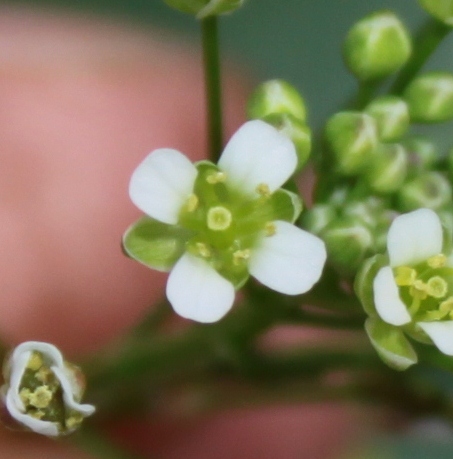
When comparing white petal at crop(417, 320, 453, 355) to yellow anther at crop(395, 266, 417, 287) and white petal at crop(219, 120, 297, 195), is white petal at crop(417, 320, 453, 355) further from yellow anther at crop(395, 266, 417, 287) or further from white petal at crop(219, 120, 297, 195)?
white petal at crop(219, 120, 297, 195)

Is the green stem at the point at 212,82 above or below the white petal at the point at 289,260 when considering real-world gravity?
above

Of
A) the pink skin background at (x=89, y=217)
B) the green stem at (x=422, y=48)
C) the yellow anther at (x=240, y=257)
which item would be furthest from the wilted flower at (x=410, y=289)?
the pink skin background at (x=89, y=217)

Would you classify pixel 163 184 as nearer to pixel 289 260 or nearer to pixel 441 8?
pixel 289 260

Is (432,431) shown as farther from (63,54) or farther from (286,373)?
(63,54)

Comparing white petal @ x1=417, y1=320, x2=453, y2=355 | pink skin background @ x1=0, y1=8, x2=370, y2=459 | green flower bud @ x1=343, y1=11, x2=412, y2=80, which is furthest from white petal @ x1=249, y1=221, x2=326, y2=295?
pink skin background @ x1=0, y1=8, x2=370, y2=459

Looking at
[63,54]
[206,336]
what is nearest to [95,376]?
[206,336]

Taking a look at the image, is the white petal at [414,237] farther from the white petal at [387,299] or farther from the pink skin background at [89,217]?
the pink skin background at [89,217]

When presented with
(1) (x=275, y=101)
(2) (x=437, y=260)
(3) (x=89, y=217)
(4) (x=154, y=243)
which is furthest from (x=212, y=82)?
(3) (x=89, y=217)
